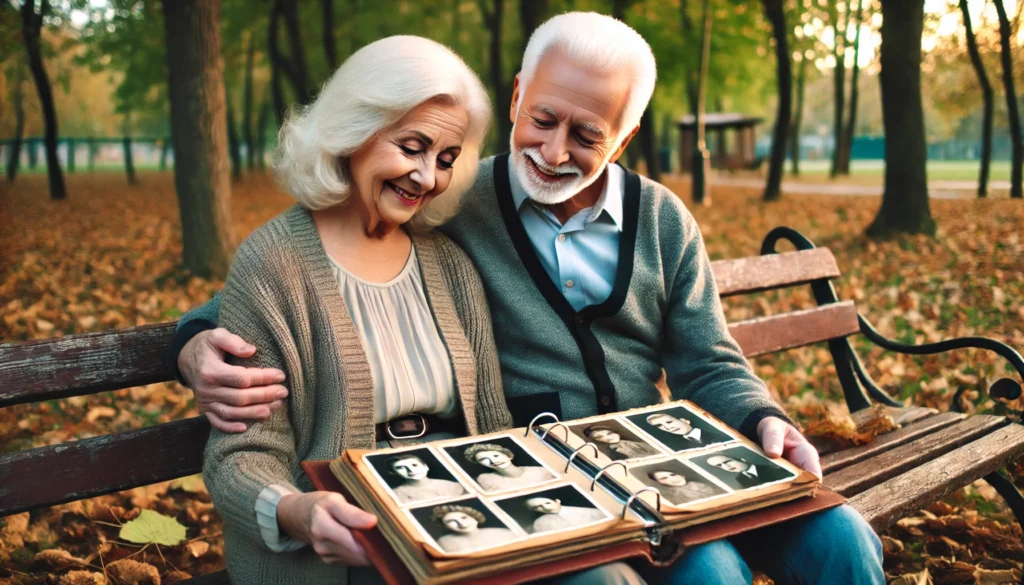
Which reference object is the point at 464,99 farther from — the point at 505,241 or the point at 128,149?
the point at 128,149

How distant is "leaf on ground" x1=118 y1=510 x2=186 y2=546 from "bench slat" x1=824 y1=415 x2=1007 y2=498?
7.51 feet

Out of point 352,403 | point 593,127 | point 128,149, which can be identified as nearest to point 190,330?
point 352,403

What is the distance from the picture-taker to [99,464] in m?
2.28

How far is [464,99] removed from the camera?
232 cm

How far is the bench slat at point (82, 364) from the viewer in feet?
7.11

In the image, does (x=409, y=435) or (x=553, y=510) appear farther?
(x=409, y=435)

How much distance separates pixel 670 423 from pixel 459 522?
774 mm

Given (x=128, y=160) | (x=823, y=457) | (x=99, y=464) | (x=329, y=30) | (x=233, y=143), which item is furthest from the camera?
(x=233, y=143)

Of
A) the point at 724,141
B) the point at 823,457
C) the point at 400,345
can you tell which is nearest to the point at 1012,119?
the point at 823,457

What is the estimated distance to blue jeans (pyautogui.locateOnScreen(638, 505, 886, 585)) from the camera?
1.90 m

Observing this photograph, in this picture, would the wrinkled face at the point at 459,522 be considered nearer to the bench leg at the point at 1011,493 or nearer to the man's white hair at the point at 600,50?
the man's white hair at the point at 600,50

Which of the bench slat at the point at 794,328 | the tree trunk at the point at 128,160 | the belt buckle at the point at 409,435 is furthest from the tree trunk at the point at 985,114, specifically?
the tree trunk at the point at 128,160

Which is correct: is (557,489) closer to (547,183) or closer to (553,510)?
(553,510)

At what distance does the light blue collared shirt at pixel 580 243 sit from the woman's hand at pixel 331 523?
118 cm
